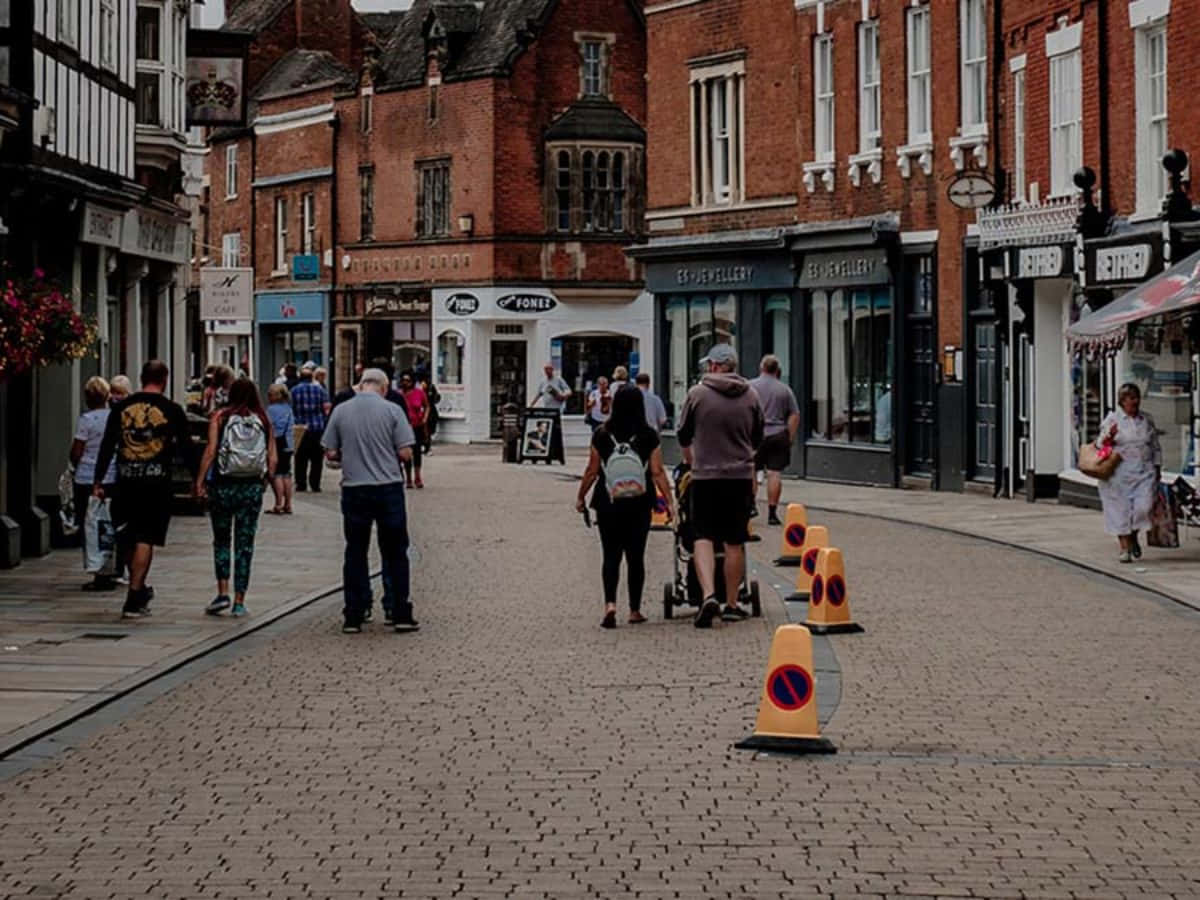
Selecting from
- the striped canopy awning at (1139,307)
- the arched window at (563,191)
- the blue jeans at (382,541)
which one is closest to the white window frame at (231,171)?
the arched window at (563,191)

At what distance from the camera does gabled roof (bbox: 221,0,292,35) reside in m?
71.4

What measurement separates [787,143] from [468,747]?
98.1 ft

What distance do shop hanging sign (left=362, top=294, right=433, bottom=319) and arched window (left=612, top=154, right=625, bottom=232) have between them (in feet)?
17.3

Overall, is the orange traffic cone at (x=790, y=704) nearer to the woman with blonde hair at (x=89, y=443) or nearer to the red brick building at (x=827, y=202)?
the woman with blonde hair at (x=89, y=443)

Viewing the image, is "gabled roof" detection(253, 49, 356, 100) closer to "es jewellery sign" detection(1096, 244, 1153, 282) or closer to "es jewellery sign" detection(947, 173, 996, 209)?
"es jewellery sign" detection(947, 173, 996, 209)

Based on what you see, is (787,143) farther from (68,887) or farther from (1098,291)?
(68,887)

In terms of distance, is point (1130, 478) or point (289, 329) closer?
point (1130, 478)

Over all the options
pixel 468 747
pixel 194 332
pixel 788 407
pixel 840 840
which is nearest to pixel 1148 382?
pixel 788 407

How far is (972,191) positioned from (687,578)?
1558 cm

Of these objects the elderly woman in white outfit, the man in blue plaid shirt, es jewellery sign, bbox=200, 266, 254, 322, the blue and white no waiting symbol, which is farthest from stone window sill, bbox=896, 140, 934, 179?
the blue and white no waiting symbol

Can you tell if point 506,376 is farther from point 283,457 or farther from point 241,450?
point 241,450

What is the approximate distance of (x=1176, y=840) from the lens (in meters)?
8.78

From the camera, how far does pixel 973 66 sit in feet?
111

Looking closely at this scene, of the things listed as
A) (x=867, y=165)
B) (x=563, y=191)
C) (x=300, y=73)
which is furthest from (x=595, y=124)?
(x=867, y=165)
